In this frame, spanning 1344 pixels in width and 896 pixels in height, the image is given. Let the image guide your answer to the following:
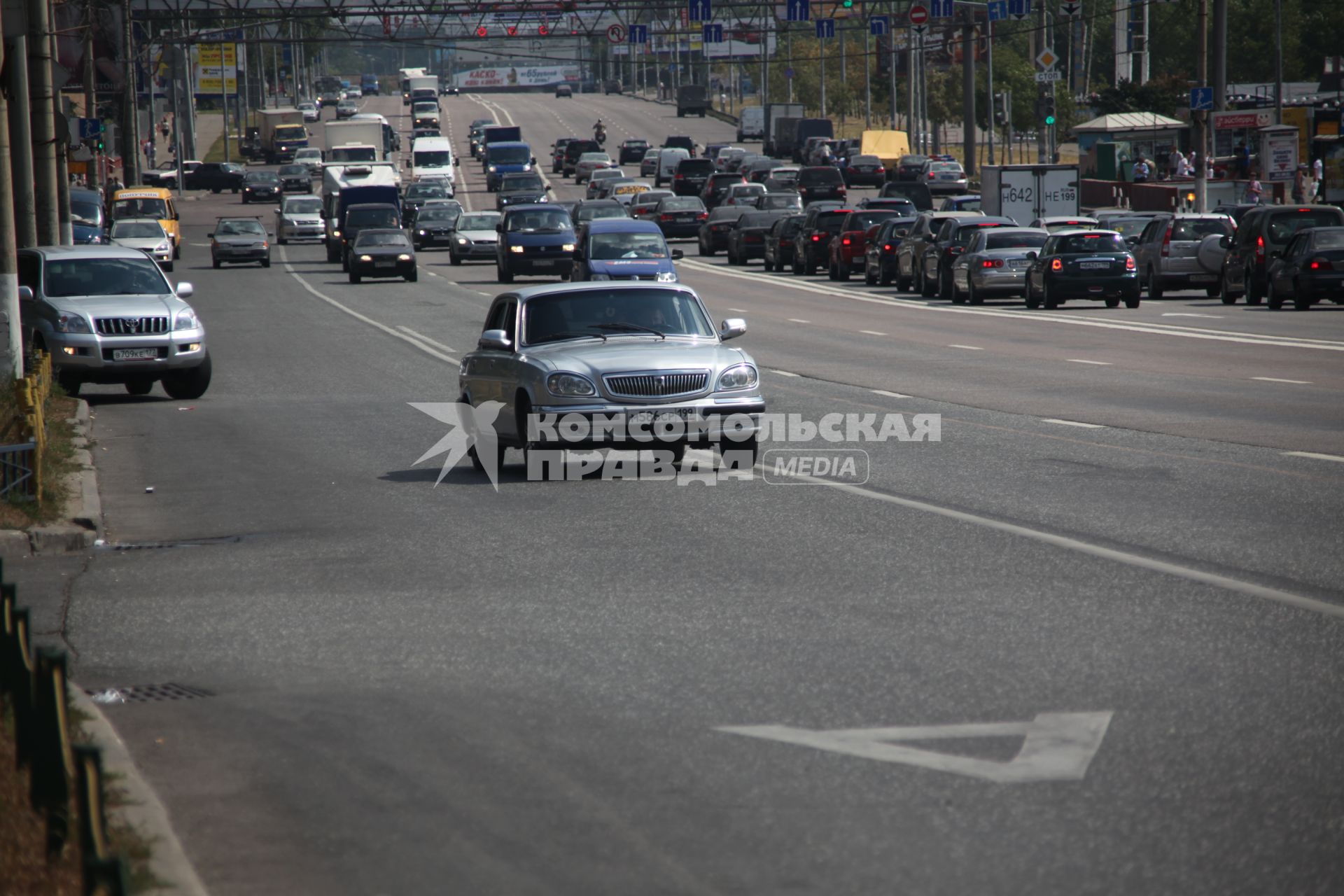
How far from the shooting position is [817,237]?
5322 cm

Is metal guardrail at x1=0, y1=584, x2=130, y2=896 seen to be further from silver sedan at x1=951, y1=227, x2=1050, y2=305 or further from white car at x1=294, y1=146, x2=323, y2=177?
white car at x1=294, y1=146, x2=323, y2=177

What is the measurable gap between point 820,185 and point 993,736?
7828 cm

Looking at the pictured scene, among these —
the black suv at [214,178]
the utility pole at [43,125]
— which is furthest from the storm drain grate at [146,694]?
the black suv at [214,178]

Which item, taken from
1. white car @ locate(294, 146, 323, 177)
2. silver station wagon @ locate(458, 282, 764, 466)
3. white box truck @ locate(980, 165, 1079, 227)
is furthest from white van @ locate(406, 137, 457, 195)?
silver station wagon @ locate(458, 282, 764, 466)

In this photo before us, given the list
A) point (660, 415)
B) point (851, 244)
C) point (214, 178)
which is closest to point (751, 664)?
point (660, 415)

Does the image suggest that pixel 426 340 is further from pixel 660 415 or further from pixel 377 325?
pixel 660 415

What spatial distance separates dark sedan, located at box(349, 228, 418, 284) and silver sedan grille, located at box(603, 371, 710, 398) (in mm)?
35941

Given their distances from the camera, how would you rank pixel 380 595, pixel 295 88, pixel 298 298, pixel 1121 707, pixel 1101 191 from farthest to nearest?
pixel 295 88 → pixel 1101 191 → pixel 298 298 → pixel 380 595 → pixel 1121 707

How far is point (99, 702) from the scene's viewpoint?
7.54m

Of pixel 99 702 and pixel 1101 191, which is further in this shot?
pixel 1101 191

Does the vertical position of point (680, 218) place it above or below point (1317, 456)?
above

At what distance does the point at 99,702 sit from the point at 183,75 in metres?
114

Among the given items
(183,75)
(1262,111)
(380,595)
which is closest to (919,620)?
(380,595)

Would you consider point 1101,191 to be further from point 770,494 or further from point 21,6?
point 770,494
